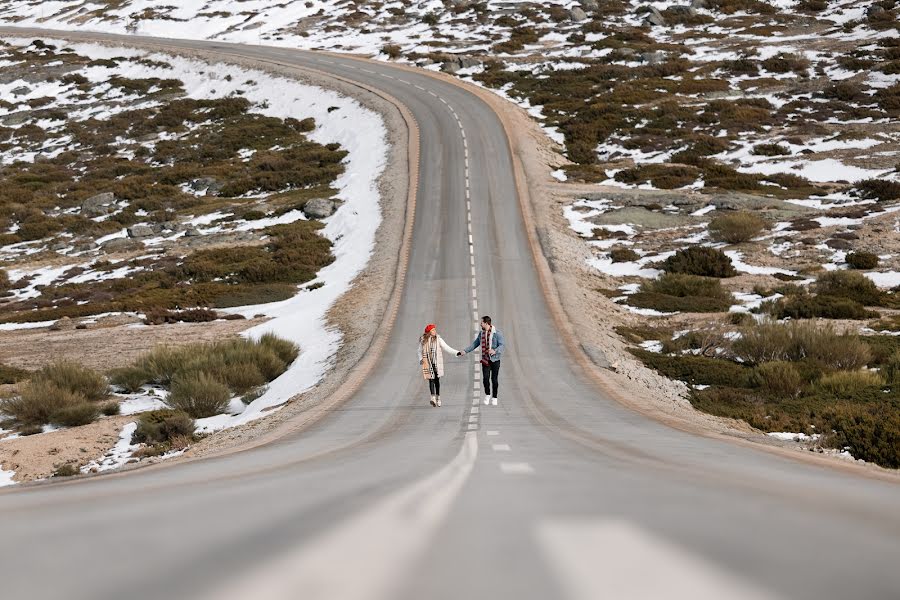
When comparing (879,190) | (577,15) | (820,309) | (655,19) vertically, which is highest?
(577,15)

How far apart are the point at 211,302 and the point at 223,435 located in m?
17.3

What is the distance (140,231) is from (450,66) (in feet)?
147

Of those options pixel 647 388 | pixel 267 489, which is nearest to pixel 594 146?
pixel 647 388

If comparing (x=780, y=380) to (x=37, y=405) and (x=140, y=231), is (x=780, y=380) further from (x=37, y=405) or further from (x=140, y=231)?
(x=140, y=231)

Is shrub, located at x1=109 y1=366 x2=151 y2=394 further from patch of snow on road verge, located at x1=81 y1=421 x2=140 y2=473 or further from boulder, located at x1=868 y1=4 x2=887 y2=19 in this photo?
boulder, located at x1=868 y1=4 x2=887 y2=19

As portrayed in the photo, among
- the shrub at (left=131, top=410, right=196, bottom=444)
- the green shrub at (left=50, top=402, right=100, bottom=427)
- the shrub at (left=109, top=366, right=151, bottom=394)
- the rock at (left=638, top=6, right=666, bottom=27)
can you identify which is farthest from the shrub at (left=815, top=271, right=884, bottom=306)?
the rock at (left=638, top=6, right=666, bottom=27)

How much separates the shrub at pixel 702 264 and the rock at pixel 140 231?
30.9m

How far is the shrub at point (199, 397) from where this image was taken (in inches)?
716

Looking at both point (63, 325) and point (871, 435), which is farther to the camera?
point (63, 325)

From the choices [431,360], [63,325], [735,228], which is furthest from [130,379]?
[735,228]

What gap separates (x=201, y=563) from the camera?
2041 mm

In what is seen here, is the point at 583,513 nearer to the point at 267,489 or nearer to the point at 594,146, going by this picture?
the point at 267,489

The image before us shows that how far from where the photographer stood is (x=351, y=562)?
2.01 metres

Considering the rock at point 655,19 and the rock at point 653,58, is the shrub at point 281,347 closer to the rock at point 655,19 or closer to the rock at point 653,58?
the rock at point 653,58
